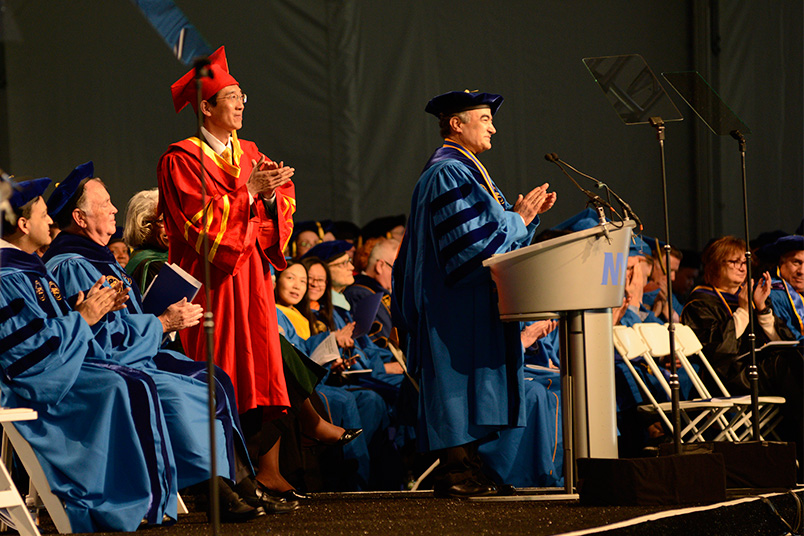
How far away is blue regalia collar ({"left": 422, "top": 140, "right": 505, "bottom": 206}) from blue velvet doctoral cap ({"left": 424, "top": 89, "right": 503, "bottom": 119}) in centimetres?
16

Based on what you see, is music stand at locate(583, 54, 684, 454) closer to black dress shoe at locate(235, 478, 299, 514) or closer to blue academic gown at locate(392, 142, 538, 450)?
blue academic gown at locate(392, 142, 538, 450)

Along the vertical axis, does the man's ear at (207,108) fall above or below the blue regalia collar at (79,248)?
above

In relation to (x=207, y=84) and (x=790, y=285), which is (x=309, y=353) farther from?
(x=790, y=285)

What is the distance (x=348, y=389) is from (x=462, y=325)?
1.79 m

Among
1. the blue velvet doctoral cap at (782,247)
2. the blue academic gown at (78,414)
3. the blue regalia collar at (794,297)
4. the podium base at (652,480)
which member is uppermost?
the blue velvet doctoral cap at (782,247)

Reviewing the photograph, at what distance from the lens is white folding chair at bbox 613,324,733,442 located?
17.2 ft

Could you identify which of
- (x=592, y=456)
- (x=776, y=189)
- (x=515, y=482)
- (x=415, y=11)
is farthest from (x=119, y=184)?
(x=776, y=189)

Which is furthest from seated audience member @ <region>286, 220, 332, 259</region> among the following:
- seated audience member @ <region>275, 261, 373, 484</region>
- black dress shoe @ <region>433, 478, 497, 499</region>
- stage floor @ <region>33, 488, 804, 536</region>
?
stage floor @ <region>33, 488, 804, 536</region>

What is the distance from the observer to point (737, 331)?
622 cm

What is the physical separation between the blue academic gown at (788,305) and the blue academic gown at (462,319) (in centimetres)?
321

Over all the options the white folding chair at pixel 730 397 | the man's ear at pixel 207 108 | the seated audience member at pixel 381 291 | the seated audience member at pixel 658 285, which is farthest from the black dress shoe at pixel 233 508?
the seated audience member at pixel 658 285

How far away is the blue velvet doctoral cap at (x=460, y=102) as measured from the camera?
4.41 meters

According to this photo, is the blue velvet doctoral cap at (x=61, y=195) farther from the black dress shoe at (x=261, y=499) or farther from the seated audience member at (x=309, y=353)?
the seated audience member at (x=309, y=353)

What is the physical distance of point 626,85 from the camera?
165 inches
